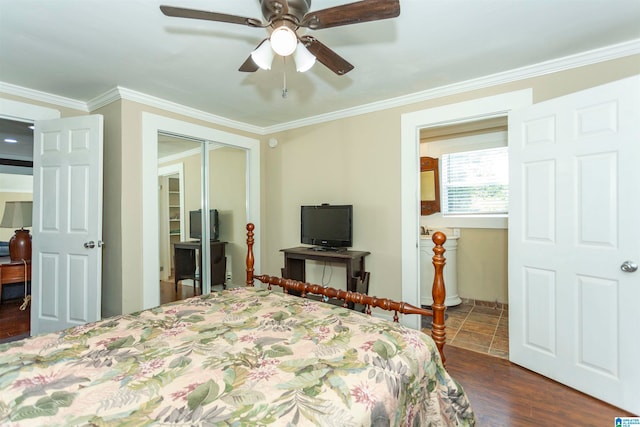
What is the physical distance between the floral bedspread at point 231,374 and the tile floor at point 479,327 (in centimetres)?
156

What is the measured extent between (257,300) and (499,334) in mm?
2492

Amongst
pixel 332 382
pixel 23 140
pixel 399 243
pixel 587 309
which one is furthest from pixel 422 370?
pixel 23 140

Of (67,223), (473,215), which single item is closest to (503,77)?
(473,215)

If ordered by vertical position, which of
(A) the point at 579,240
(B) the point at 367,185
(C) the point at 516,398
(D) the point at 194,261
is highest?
(B) the point at 367,185

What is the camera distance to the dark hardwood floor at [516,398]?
70.0 inches

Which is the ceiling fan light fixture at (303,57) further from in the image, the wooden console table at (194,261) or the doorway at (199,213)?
the wooden console table at (194,261)

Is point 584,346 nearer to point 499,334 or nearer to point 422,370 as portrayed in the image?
point 499,334

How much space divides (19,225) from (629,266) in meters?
6.07

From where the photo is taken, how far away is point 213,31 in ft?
6.47

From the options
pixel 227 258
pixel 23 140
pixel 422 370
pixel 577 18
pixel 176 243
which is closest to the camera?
pixel 422 370

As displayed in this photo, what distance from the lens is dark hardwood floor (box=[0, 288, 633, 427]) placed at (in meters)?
1.78

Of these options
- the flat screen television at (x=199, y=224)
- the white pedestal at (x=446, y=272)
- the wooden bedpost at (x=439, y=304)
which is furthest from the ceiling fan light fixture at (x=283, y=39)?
the white pedestal at (x=446, y=272)

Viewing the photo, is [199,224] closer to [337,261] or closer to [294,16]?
[337,261]

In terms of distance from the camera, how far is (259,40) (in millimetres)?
2094
